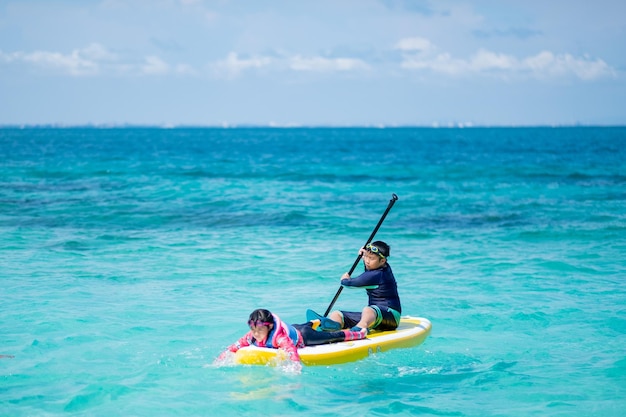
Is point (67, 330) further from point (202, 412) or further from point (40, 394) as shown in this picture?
point (202, 412)

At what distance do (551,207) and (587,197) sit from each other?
12.1 ft

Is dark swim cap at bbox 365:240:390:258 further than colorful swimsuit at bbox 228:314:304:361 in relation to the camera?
Yes

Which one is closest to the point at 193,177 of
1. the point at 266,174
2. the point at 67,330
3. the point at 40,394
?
the point at 266,174

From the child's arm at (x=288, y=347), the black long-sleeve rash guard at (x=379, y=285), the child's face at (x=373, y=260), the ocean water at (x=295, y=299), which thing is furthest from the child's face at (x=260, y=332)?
the child's face at (x=373, y=260)

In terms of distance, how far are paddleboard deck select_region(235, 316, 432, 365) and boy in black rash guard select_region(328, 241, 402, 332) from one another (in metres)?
0.15

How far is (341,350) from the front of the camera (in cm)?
820

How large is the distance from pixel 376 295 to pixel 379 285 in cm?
16

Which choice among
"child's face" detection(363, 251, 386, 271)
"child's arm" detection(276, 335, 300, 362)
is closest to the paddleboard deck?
"child's arm" detection(276, 335, 300, 362)

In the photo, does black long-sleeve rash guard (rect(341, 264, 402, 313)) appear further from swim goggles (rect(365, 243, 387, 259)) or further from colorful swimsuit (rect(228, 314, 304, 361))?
colorful swimsuit (rect(228, 314, 304, 361))

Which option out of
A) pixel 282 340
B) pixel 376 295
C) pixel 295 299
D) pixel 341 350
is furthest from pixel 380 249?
pixel 295 299

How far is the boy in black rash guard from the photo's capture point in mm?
8773

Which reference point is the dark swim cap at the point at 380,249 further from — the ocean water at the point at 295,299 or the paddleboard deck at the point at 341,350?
the ocean water at the point at 295,299

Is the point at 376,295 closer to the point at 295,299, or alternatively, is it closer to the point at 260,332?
the point at 260,332

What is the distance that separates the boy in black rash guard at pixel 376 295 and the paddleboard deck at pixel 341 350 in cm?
15
